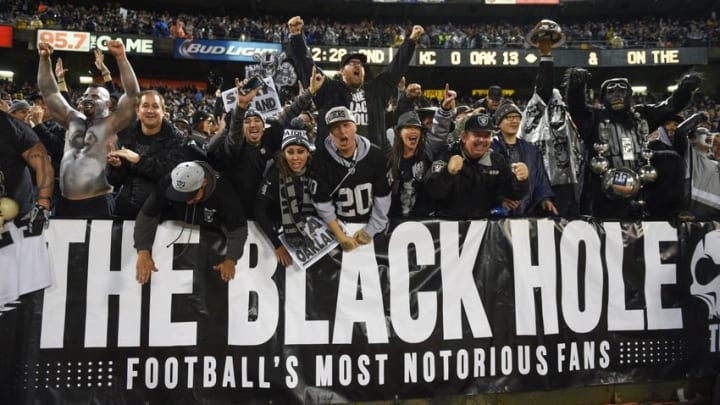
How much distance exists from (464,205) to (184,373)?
94.5 inches

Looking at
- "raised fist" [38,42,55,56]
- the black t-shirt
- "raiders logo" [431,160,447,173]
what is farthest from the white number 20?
"raised fist" [38,42,55,56]

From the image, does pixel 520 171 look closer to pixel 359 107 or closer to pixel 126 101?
pixel 359 107

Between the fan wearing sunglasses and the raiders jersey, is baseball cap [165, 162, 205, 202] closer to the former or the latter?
the raiders jersey

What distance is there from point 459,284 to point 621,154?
2.13 m

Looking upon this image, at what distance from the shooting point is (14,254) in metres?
3.56

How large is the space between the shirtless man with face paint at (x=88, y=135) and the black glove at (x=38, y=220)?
0.39 m

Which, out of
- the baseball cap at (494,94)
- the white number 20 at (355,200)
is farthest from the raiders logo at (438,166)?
the baseball cap at (494,94)

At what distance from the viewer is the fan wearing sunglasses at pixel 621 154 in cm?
480

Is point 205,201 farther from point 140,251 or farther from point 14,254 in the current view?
point 14,254

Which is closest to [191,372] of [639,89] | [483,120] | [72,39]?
[483,120]

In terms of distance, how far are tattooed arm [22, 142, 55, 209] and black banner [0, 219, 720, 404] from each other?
9.6 inches

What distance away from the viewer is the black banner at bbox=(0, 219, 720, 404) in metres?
3.58

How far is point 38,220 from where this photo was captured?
11.6 feet

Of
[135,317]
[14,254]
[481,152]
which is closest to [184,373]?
[135,317]
